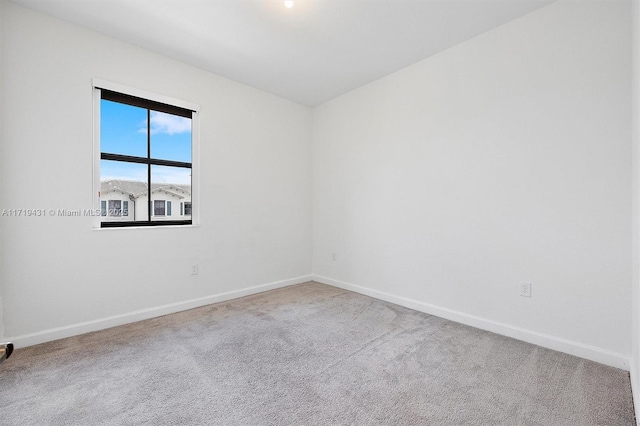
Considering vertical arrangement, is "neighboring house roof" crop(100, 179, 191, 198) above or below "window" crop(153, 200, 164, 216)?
above

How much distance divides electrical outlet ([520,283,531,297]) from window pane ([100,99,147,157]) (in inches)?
153

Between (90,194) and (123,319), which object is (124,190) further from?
(123,319)

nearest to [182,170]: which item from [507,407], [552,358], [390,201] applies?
[390,201]

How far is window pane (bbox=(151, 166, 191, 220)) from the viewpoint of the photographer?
3.18 metres

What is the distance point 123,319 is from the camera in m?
2.83

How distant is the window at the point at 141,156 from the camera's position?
2818 mm

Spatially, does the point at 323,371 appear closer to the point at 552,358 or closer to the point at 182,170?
the point at 552,358

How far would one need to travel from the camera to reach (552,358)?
7.18ft

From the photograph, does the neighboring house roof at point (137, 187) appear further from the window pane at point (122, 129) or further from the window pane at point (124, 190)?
the window pane at point (122, 129)

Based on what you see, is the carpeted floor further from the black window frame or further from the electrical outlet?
the black window frame

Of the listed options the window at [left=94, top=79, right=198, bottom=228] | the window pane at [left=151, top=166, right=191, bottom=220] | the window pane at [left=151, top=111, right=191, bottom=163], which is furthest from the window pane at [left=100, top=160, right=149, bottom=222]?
the window pane at [left=151, top=111, right=191, bottom=163]

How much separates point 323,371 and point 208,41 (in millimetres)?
3120

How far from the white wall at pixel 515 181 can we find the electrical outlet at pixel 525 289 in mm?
43

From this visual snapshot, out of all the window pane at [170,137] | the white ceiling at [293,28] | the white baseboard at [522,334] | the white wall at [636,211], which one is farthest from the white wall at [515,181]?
the window pane at [170,137]
